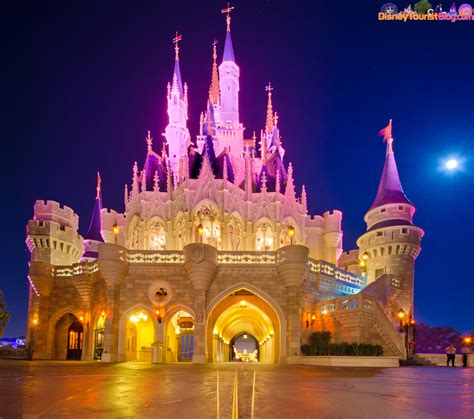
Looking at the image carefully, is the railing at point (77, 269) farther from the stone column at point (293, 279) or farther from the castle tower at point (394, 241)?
the castle tower at point (394, 241)

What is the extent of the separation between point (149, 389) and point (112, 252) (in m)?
19.8

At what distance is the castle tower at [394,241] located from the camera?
149ft

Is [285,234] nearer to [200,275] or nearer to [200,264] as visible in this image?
[200,275]

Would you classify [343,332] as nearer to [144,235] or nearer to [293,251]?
[293,251]

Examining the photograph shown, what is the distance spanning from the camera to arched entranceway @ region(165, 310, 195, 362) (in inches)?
1284

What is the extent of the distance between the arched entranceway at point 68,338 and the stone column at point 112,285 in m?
7.43

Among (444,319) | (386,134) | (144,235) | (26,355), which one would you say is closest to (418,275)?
(444,319)

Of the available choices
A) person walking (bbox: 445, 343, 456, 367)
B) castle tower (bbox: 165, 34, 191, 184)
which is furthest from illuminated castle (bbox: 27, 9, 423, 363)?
person walking (bbox: 445, 343, 456, 367)

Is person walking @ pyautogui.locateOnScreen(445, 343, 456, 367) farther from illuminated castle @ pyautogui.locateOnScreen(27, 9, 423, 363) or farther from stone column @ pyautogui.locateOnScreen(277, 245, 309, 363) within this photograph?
stone column @ pyautogui.locateOnScreen(277, 245, 309, 363)

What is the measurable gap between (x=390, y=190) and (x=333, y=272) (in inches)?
679

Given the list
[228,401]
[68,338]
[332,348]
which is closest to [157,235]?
[68,338]

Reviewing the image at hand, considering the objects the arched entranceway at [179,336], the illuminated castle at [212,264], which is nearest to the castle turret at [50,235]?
the illuminated castle at [212,264]

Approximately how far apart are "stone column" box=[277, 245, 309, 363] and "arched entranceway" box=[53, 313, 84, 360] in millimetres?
16152

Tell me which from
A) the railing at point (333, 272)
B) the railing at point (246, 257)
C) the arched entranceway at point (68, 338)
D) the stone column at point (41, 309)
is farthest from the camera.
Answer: the arched entranceway at point (68, 338)
